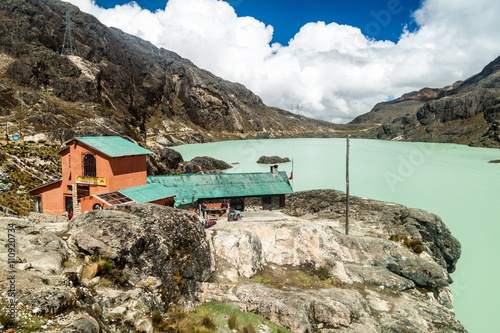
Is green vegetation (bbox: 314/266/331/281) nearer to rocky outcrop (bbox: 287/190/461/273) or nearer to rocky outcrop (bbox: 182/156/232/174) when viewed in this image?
rocky outcrop (bbox: 287/190/461/273)

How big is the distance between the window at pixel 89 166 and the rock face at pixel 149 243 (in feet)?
44.7

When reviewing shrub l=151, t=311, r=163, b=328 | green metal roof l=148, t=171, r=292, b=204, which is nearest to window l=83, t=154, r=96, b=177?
green metal roof l=148, t=171, r=292, b=204

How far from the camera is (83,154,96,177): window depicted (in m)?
25.7

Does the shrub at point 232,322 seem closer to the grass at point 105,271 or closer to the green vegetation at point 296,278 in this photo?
the green vegetation at point 296,278

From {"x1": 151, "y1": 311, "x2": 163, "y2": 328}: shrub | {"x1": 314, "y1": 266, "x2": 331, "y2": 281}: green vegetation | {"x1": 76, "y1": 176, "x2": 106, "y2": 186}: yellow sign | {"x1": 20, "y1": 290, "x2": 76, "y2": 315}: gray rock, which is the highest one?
{"x1": 76, "y1": 176, "x2": 106, "y2": 186}: yellow sign

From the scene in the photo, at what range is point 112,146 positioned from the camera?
27.2 meters

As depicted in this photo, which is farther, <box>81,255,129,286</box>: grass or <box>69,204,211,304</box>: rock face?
<box>69,204,211,304</box>: rock face

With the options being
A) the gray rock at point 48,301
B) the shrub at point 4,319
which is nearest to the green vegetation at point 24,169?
Result: the gray rock at point 48,301

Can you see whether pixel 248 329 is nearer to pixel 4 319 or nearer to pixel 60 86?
pixel 4 319

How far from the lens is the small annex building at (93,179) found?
25.4 m

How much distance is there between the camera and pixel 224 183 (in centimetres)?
3438

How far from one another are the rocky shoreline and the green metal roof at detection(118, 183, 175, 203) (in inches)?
385

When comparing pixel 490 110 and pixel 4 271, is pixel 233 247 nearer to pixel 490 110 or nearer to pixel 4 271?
pixel 4 271

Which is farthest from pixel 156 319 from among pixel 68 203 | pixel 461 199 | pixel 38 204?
pixel 461 199
